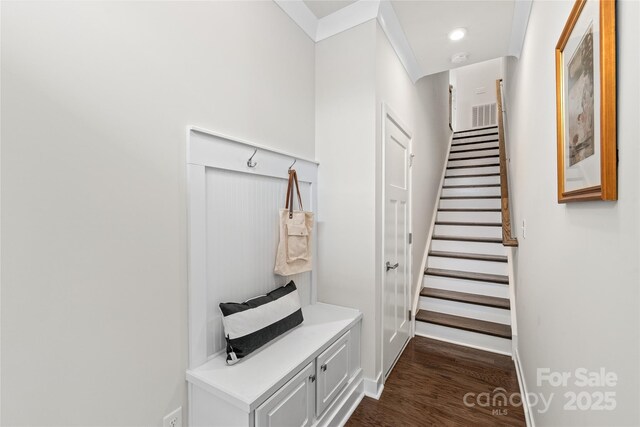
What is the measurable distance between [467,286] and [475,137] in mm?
3506

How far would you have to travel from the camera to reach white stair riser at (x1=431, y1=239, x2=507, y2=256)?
3.29 m

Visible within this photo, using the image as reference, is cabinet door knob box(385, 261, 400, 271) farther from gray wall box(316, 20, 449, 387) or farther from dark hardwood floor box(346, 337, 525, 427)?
dark hardwood floor box(346, 337, 525, 427)

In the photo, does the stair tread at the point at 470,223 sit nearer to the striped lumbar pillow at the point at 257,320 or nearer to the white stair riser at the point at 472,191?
the white stair riser at the point at 472,191

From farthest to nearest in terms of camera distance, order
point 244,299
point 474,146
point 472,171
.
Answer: point 474,146 → point 472,171 → point 244,299

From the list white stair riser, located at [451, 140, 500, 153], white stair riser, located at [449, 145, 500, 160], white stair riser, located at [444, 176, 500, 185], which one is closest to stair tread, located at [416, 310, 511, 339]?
white stair riser, located at [444, 176, 500, 185]

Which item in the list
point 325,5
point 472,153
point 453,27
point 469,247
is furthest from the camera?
point 472,153

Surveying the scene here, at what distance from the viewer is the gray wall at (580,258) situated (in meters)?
0.58

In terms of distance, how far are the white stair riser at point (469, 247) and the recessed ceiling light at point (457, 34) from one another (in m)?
2.19

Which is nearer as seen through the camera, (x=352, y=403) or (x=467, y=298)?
(x=352, y=403)

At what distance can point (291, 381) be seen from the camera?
1.32 metres

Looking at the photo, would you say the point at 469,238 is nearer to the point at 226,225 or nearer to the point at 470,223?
the point at 470,223

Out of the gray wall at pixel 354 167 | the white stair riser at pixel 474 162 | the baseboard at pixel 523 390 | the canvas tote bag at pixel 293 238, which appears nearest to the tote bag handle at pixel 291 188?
the canvas tote bag at pixel 293 238

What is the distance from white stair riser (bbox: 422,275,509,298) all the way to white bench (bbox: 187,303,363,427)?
1614mm

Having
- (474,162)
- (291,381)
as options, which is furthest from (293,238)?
(474,162)
